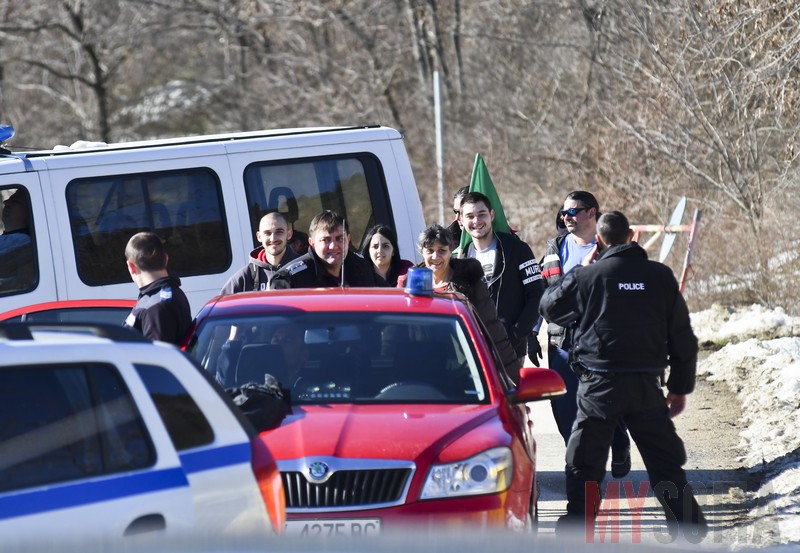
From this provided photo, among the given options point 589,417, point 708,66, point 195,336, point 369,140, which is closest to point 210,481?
point 195,336

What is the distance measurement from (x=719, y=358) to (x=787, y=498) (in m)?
4.59

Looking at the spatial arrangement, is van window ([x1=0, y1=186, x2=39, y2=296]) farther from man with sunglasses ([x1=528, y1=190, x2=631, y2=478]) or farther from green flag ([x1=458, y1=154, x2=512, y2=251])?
man with sunglasses ([x1=528, y1=190, x2=631, y2=478])

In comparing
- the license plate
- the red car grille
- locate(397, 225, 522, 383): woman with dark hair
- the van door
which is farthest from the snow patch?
the van door

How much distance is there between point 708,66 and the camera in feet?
49.4

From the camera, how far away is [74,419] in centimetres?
349

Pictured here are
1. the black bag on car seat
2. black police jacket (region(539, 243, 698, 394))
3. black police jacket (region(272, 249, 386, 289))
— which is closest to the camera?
the black bag on car seat

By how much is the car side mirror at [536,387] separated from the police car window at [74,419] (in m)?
2.22

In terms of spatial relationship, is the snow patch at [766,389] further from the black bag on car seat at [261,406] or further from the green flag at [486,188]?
the black bag on car seat at [261,406]

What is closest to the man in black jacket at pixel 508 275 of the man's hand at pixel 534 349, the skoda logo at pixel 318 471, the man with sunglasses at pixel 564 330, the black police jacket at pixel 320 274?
the man with sunglasses at pixel 564 330

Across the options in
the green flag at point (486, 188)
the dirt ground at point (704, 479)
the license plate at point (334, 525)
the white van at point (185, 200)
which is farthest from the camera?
the green flag at point (486, 188)

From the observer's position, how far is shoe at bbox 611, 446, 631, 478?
7.40m

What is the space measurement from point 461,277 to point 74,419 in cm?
356

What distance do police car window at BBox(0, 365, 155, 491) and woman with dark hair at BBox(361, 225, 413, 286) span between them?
12.8 feet

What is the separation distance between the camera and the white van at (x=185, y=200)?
852 cm
